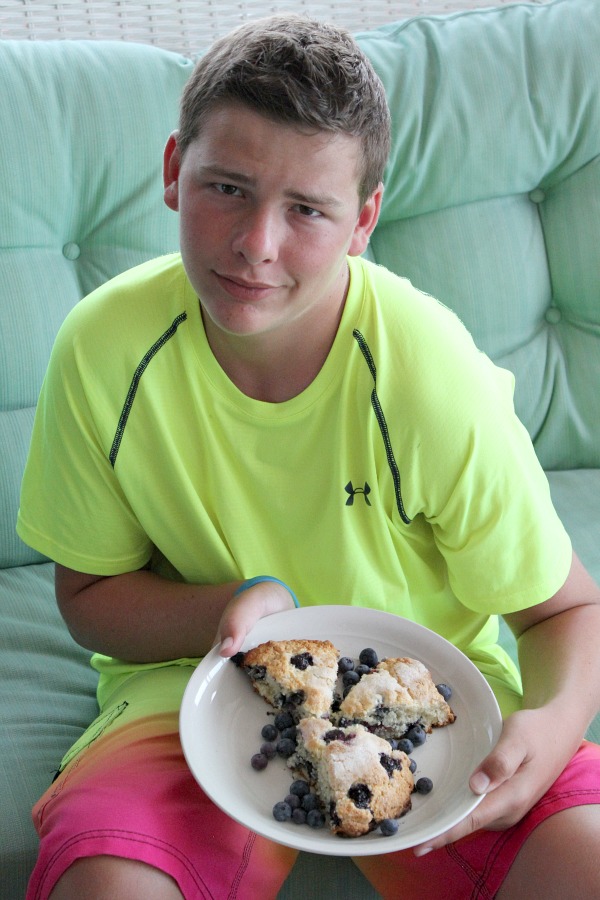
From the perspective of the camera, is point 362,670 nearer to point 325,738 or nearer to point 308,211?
point 325,738

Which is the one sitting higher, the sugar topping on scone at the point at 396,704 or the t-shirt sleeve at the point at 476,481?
the t-shirt sleeve at the point at 476,481

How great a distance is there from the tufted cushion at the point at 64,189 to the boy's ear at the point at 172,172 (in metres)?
0.53

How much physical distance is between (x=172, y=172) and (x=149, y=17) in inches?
37.5

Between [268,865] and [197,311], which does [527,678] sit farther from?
[197,311]

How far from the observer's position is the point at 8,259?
1.70 metres

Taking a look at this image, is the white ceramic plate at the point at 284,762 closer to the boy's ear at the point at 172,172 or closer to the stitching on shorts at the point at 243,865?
the stitching on shorts at the point at 243,865

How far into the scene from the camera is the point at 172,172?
4.05ft

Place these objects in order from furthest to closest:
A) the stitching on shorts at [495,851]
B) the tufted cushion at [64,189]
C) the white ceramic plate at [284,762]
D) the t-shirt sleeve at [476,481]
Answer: the tufted cushion at [64,189] → the t-shirt sleeve at [476,481] → the stitching on shorts at [495,851] → the white ceramic plate at [284,762]

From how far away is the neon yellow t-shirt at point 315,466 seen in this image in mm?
1211

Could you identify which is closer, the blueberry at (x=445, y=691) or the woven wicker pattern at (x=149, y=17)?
the blueberry at (x=445, y=691)

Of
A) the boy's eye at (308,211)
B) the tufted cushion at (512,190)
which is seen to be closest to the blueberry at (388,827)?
the boy's eye at (308,211)

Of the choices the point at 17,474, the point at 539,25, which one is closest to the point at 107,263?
the point at 17,474

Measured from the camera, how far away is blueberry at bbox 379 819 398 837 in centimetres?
99

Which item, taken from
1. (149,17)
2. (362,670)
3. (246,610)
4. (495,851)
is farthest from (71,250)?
(495,851)
